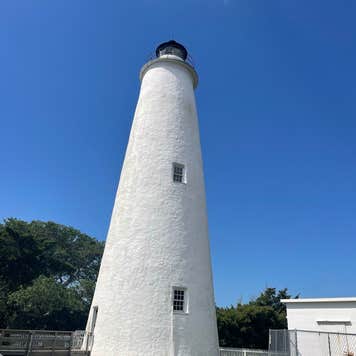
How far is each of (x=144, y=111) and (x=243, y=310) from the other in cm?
1695

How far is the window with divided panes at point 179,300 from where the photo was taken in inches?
425

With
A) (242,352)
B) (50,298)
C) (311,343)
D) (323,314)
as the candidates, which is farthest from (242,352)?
(50,298)

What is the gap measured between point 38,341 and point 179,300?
198 inches

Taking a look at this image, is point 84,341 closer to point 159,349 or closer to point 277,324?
point 159,349

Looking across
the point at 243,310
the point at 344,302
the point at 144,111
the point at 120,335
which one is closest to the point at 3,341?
the point at 120,335

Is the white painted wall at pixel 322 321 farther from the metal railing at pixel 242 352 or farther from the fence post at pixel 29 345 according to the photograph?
the fence post at pixel 29 345

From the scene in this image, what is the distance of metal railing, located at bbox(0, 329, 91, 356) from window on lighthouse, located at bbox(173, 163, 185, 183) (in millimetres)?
6697

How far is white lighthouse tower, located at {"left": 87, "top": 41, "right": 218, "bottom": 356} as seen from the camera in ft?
34.1

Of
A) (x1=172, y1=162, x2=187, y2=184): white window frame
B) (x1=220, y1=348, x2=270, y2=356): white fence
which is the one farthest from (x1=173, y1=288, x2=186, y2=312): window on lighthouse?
(x1=220, y1=348, x2=270, y2=356): white fence

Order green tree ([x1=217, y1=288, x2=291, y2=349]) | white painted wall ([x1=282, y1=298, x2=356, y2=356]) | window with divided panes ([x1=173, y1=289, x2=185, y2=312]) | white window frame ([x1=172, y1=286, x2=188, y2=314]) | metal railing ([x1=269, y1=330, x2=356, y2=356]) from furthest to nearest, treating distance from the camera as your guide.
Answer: green tree ([x1=217, y1=288, x2=291, y2=349]) < white painted wall ([x1=282, y1=298, x2=356, y2=356]) < metal railing ([x1=269, y1=330, x2=356, y2=356]) < window with divided panes ([x1=173, y1=289, x2=185, y2=312]) < white window frame ([x1=172, y1=286, x2=188, y2=314])

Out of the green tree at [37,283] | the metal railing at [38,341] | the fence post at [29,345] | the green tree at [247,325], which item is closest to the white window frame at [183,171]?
the metal railing at [38,341]

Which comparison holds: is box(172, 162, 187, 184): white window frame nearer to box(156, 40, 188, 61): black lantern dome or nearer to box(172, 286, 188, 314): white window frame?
box(172, 286, 188, 314): white window frame

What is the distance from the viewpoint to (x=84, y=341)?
1130cm

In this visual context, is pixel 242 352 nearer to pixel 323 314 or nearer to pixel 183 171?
pixel 323 314
